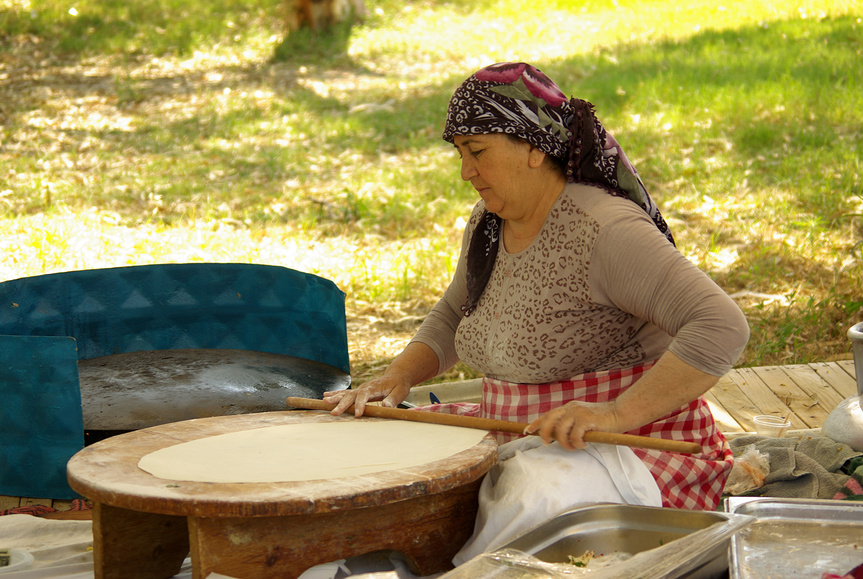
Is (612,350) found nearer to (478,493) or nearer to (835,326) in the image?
(478,493)

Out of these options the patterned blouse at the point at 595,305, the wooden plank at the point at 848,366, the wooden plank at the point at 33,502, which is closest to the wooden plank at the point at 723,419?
the wooden plank at the point at 848,366

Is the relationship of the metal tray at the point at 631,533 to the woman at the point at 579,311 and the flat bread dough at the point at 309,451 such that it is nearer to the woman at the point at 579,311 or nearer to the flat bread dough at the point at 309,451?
the woman at the point at 579,311

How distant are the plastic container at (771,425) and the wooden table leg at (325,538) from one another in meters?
1.43

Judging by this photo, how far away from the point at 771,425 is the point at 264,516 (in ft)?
6.34

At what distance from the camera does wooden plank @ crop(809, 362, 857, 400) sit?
317 cm

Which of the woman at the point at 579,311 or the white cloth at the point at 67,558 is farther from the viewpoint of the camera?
the woman at the point at 579,311

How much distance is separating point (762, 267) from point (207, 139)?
4901mm

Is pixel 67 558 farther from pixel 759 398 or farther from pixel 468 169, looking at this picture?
pixel 759 398

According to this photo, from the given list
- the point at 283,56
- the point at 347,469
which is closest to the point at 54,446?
the point at 347,469

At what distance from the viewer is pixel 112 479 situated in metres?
1.57

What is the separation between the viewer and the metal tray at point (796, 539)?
5.01 ft

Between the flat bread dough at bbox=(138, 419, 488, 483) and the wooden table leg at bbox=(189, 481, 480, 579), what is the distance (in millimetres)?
85

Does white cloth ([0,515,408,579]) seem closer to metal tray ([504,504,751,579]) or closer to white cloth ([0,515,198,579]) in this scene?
white cloth ([0,515,198,579])

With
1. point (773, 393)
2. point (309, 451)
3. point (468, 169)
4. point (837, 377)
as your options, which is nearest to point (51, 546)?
point (309, 451)
